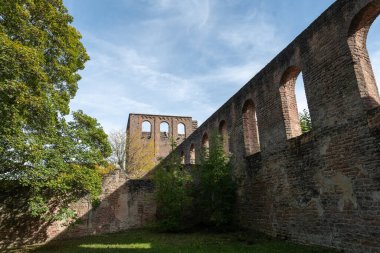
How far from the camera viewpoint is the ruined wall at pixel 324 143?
6312 millimetres

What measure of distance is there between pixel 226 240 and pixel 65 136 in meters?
6.34

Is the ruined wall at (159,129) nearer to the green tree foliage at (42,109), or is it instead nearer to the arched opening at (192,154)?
the arched opening at (192,154)

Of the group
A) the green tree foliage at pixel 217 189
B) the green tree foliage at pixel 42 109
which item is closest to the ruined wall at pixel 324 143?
the green tree foliage at pixel 217 189

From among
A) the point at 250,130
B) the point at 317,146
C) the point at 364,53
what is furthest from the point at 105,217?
the point at 364,53

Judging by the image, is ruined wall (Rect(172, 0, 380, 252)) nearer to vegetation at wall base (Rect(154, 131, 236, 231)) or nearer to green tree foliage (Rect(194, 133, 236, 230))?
green tree foliage (Rect(194, 133, 236, 230))

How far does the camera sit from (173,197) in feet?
37.8

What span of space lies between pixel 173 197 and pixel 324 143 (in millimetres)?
6426

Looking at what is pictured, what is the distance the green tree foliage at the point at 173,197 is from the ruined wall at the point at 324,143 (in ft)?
8.56

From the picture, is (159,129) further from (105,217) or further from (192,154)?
(105,217)

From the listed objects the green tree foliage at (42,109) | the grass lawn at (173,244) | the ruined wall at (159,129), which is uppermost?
the ruined wall at (159,129)

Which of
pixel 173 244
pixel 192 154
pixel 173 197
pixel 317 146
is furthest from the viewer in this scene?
pixel 192 154

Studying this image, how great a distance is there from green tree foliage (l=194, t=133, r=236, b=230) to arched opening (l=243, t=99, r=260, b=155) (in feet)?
3.42

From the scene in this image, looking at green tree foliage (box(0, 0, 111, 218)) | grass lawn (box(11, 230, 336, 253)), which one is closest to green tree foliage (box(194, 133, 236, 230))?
grass lawn (box(11, 230, 336, 253))

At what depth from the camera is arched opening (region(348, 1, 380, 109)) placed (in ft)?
21.6
